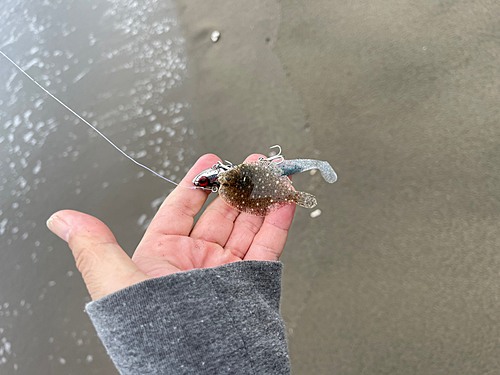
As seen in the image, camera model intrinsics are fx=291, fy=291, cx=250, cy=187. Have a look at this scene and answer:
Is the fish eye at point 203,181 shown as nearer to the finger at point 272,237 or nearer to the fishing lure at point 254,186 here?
the fishing lure at point 254,186

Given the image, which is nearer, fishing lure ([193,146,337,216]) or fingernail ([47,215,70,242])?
fingernail ([47,215,70,242])

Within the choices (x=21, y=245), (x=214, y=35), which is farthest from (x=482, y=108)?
(x=21, y=245)

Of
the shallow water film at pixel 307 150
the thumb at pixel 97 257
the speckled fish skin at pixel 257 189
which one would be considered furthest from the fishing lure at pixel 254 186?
the thumb at pixel 97 257

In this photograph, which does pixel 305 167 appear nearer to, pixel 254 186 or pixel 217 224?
pixel 254 186

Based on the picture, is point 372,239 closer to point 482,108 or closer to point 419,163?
point 419,163

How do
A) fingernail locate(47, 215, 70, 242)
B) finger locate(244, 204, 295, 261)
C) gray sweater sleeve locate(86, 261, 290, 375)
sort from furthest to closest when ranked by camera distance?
finger locate(244, 204, 295, 261) < fingernail locate(47, 215, 70, 242) < gray sweater sleeve locate(86, 261, 290, 375)

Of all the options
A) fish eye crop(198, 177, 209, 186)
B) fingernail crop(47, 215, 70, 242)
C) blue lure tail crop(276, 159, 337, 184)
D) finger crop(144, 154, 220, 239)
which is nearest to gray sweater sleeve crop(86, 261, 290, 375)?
fingernail crop(47, 215, 70, 242)

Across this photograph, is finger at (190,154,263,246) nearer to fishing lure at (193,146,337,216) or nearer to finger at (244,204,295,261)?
fishing lure at (193,146,337,216)

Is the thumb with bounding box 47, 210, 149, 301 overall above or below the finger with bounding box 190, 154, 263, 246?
above

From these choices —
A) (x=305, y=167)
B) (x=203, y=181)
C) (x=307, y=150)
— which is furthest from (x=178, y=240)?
(x=307, y=150)
